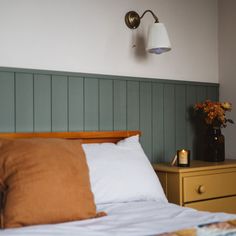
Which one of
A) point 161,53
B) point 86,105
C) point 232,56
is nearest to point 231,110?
point 232,56

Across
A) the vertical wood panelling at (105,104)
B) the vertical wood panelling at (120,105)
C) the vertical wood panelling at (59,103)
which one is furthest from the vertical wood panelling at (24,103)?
the vertical wood panelling at (120,105)

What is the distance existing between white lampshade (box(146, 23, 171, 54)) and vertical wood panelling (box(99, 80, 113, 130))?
1.19ft

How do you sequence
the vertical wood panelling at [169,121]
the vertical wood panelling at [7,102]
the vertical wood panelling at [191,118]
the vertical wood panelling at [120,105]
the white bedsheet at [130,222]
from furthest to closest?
1. the vertical wood panelling at [191,118]
2. the vertical wood panelling at [169,121]
3. the vertical wood panelling at [120,105]
4. the vertical wood panelling at [7,102]
5. the white bedsheet at [130,222]

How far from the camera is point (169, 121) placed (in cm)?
290

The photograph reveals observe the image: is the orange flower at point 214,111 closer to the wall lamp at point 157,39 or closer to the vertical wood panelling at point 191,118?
the vertical wood panelling at point 191,118

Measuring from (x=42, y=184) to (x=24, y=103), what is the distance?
79 cm

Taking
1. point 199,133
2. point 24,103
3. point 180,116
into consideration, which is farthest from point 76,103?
point 199,133

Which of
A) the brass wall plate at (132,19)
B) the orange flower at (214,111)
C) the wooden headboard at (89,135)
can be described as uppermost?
the brass wall plate at (132,19)

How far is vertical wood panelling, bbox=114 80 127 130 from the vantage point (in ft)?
8.63

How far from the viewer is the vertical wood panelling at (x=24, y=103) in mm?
2217

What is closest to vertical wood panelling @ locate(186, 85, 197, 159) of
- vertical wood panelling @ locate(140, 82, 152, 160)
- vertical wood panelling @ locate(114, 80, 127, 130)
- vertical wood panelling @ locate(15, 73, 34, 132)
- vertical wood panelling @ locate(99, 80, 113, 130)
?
vertical wood panelling @ locate(140, 82, 152, 160)

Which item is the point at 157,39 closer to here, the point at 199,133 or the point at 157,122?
the point at 157,122

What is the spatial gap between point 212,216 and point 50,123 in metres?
1.10

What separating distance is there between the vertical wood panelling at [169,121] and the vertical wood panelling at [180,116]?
35mm
